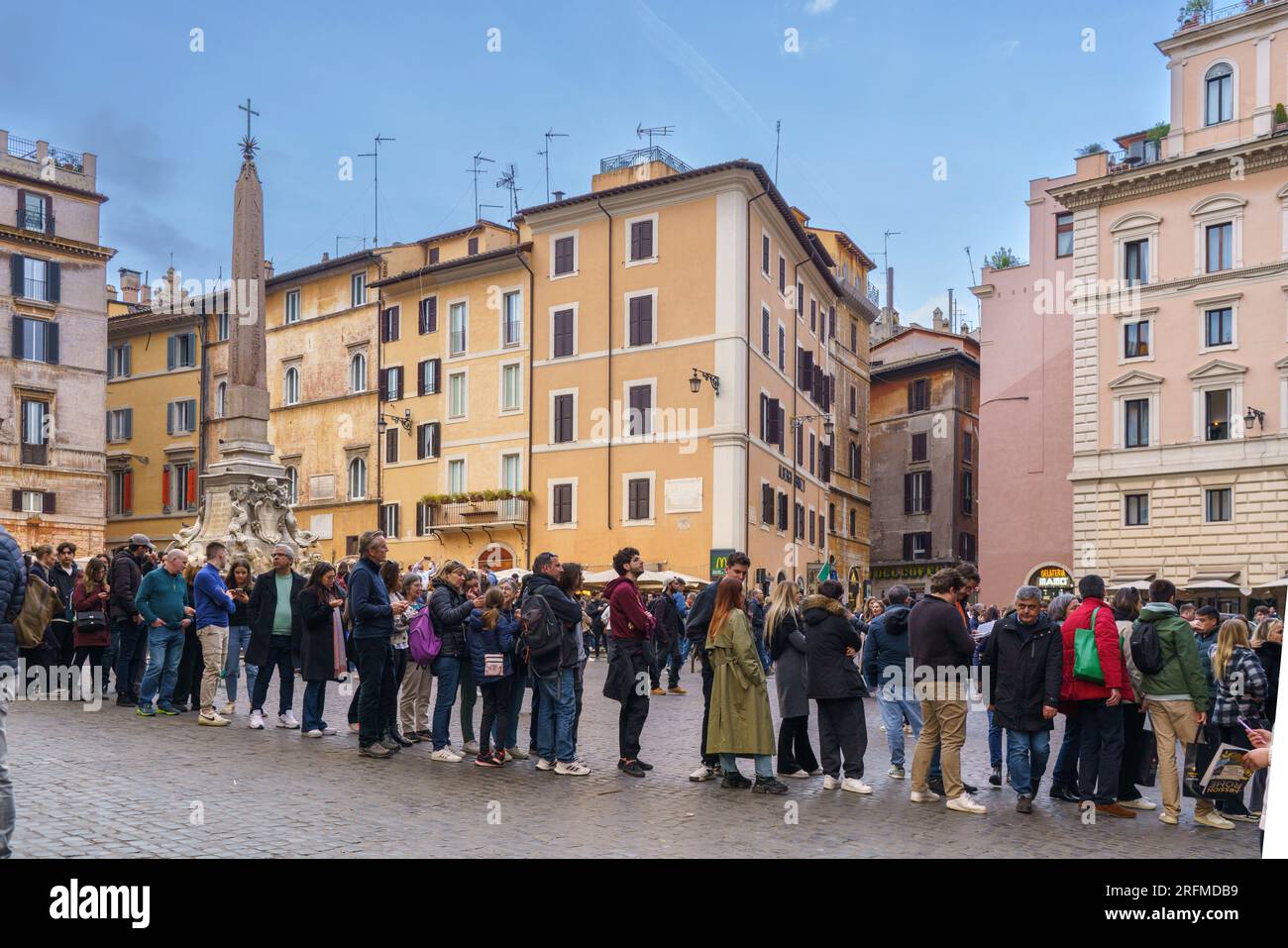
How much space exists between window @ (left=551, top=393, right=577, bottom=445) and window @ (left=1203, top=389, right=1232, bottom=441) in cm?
1944

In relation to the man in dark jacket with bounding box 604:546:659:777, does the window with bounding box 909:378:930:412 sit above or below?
above

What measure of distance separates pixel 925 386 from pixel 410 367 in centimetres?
2325

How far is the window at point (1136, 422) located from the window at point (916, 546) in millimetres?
17247

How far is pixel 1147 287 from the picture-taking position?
39344mm

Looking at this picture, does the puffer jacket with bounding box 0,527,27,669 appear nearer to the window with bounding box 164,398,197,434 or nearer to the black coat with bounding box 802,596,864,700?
the black coat with bounding box 802,596,864,700

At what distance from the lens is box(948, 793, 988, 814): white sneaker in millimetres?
9703

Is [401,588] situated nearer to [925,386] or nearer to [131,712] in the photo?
[131,712]

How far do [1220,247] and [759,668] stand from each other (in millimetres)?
33454

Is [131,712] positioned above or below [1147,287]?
below

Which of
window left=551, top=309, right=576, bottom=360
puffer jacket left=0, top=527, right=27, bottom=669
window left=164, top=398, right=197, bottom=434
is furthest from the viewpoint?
window left=164, top=398, right=197, bottom=434

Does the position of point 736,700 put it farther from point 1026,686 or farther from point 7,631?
point 7,631

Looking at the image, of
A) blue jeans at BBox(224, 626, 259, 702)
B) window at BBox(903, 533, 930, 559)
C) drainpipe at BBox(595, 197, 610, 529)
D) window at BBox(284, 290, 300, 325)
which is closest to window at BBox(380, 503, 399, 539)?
window at BBox(284, 290, 300, 325)

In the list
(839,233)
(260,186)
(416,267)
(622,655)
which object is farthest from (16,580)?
(839,233)

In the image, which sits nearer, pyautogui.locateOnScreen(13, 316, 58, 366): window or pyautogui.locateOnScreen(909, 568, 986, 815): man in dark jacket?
pyautogui.locateOnScreen(909, 568, 986, 815): man in dark jacket
